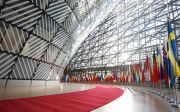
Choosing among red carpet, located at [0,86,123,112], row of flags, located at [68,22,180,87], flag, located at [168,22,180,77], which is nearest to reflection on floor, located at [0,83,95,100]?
red carpet, located at [0,86,123,112]

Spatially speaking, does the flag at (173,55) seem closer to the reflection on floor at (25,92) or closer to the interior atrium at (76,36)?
the interior atrium at (76,36)

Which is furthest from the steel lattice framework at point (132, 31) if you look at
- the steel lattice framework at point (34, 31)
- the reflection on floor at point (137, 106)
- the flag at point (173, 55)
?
the reflection on floor at point (137, 106)

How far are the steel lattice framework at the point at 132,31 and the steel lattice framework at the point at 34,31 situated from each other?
37.9 feet

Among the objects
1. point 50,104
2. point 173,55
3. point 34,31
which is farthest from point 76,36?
point 50,104

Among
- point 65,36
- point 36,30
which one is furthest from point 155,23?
point 36,30

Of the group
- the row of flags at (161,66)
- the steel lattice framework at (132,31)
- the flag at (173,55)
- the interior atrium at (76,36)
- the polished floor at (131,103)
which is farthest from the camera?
the steel lattice framework at (132,31)

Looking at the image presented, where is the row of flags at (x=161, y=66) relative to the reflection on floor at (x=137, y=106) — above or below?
above

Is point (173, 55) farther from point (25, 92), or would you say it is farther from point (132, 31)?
point (132, 31)

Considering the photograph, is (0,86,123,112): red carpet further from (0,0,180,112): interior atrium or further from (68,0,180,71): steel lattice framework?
(68,0,180,71): steel lattice framework

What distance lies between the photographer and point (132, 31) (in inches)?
1378

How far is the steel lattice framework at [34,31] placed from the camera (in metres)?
14.1

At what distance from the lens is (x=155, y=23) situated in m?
A: 30.5

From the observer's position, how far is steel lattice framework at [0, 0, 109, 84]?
14.1 metres

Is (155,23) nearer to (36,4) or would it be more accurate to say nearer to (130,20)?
(130,20)
